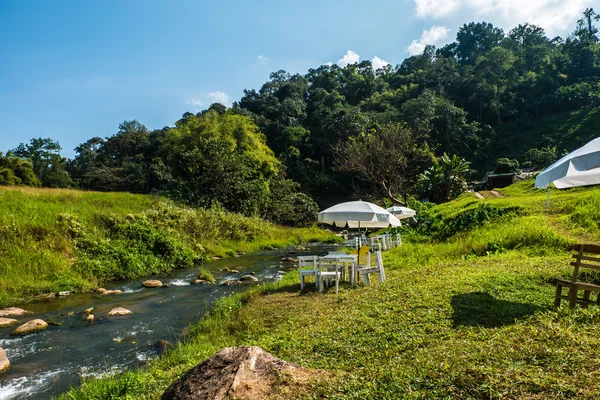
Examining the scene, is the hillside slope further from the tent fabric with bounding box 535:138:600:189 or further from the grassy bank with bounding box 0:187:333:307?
the tent fabric with bounding box 535:138:600:189

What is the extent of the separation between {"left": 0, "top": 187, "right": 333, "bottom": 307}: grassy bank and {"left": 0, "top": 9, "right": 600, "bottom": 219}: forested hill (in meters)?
6.44

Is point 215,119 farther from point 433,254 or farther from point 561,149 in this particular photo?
point 561,149

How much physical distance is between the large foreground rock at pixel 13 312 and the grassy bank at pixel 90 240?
0.75 metres

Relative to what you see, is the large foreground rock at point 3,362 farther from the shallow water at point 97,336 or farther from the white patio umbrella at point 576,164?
the white patio umbrella at point 576,164

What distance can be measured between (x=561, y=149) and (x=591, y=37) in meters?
35.9

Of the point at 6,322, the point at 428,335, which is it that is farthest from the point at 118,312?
the point at 428,335

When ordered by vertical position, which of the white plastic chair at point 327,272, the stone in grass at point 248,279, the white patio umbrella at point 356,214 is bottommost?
the stone in grass at point 248,279

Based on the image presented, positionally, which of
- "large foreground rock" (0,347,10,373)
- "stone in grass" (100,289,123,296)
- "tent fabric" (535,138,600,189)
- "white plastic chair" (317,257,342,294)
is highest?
"tent fabric" (535,138,600,189)

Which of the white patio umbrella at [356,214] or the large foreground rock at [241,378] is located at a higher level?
the white patio umbrella at [356,214]

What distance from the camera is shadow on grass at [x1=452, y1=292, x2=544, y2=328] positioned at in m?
5.16

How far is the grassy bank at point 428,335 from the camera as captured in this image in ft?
11.3

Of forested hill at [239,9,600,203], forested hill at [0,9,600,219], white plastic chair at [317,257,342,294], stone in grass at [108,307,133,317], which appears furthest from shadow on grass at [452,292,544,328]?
forested hill at [239,9,600,203]

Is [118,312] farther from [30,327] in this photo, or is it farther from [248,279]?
[248,279]

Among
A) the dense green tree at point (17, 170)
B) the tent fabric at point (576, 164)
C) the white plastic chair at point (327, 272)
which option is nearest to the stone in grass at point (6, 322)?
→ the white plastic chair at point (327, 272)
